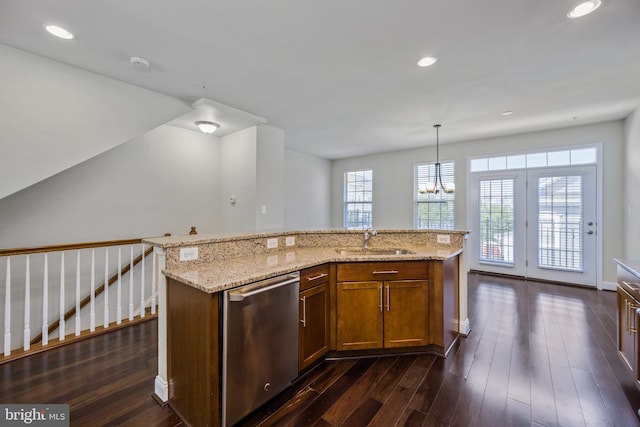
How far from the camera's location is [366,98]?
347 cm

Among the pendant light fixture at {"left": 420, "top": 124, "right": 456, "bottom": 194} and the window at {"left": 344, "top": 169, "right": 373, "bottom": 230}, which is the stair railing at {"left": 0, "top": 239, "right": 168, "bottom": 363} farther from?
the window at {"left": 344, "top": 169, "right": 373, "bottom": 230}

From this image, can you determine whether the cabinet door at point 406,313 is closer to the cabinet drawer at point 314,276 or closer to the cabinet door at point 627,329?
the cabinet drawer at point 314,276

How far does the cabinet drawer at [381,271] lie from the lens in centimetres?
235

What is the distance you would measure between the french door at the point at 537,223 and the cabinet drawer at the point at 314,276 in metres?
4.40

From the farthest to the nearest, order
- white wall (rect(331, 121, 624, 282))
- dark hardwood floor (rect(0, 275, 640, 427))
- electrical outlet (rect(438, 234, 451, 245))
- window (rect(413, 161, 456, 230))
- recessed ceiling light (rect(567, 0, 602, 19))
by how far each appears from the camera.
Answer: window (rect(413, 161, 456, 230)) → white wall (rect(331, 121, 624, 282)) → electrical outlet (rect(438, 234, 451, 245)) → recessed ceiling light (rect(567, 0, 602, 19)) → dark hardwood floor (rect(0, 275, 640, 427))

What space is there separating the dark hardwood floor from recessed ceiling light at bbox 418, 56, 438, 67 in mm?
2688

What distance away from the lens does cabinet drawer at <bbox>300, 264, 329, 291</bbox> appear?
2.08 metres

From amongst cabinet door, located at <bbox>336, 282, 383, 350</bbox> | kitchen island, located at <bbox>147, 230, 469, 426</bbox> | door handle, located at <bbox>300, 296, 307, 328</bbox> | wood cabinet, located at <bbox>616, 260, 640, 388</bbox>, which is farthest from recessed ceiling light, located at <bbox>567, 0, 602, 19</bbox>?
door handle, located at <bbox>300, 296, 307, 328</bbox>

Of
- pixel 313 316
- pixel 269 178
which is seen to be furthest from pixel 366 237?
pixel 269 178

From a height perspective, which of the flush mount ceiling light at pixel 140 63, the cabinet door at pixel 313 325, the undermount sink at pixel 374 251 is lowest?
the cabinet door at pixel 313 325

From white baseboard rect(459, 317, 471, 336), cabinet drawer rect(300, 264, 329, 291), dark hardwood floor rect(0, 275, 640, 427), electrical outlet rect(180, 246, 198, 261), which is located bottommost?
dark hardwood floor rect(0, 275, 640, 427)

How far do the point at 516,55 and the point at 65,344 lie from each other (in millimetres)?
4983

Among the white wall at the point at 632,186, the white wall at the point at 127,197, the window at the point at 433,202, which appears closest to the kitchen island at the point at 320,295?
the white wall at the point at 127,197

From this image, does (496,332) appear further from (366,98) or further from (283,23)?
(283,23)
